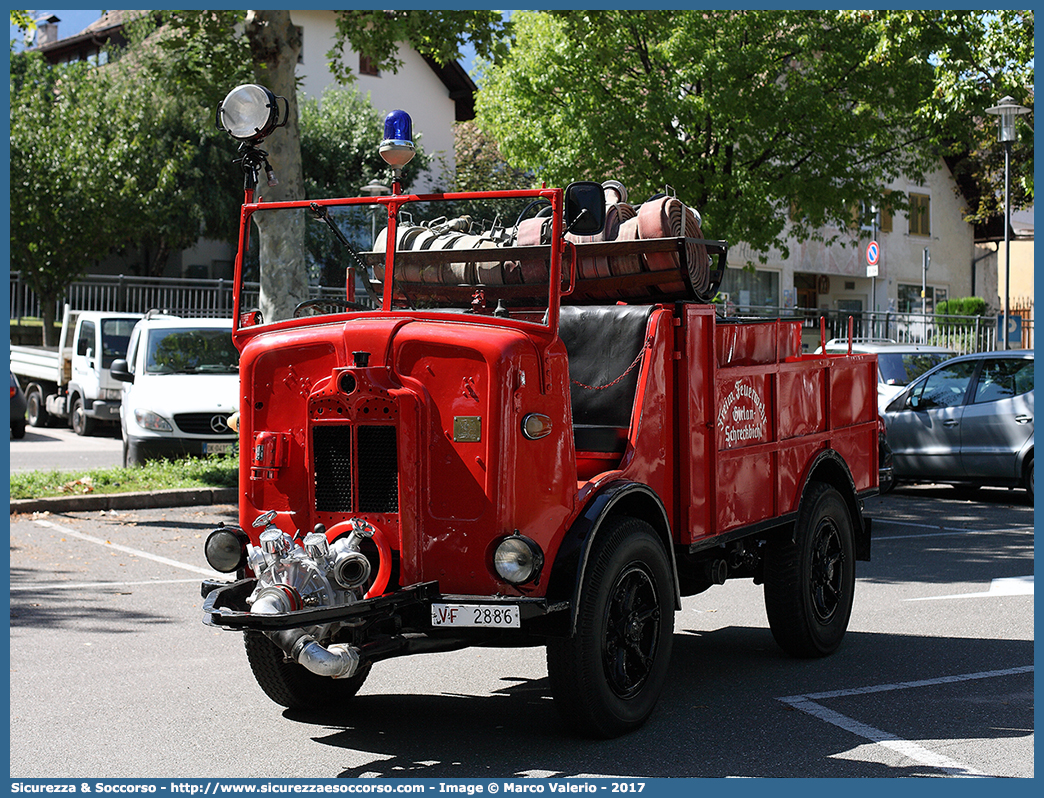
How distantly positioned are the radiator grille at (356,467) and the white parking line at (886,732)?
2.32 metres

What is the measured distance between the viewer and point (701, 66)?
18.9 meters

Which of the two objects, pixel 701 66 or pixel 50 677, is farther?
pixel 701 66

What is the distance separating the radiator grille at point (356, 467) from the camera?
5.11 m

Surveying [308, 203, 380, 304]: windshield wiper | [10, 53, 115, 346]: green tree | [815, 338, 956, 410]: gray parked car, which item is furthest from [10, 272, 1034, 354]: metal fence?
[308, 203, 380, 304]: windshield wiper

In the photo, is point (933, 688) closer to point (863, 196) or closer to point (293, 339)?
point (293, 339)

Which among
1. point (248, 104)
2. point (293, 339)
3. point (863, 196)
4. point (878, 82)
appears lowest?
point (293, 339)

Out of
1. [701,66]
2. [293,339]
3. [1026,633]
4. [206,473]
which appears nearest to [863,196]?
[701,66]

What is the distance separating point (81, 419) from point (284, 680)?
1794 centimetres

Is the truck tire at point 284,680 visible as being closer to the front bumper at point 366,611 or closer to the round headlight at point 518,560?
the front bumper at point 366,611

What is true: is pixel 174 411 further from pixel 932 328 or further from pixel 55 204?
pixel 932 328

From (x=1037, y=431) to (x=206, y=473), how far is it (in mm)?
9298

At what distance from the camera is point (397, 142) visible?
578 centimetres

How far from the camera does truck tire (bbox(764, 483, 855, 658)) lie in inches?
271

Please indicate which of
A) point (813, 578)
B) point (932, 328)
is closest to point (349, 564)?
point (813, 578)
